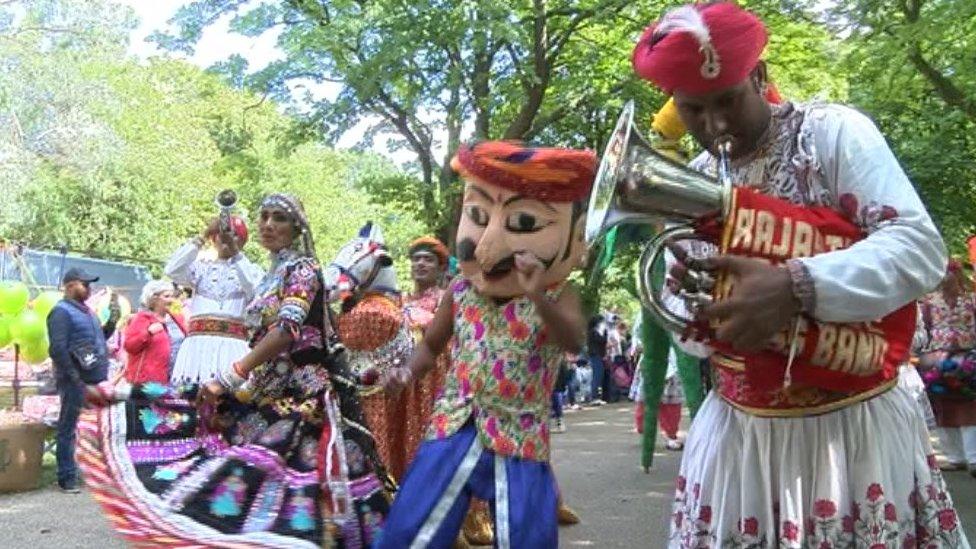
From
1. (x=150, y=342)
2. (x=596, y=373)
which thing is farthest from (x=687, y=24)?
(x=596, y=373)

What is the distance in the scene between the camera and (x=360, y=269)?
239 inches

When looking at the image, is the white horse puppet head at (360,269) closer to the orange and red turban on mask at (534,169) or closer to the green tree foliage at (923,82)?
the orange and red turban on mask at (534,169)

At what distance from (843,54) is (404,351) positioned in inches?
283

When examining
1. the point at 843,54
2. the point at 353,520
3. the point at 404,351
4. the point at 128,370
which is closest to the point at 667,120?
the point at 353,520

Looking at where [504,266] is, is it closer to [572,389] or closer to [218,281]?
[218,281]

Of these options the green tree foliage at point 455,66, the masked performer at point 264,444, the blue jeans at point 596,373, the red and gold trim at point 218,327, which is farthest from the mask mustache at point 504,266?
the blue jeans at point 596,373

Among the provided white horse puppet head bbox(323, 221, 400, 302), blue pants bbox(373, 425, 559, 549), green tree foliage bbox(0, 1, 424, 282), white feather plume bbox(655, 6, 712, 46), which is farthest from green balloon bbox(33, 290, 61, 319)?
green tree foliage bbox(0, 1, 424, 282)

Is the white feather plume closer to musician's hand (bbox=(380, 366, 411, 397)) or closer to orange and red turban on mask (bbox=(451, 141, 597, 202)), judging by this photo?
orange and red turban on mask (bbox=(451, 141, 597, 202))

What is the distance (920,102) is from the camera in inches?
510

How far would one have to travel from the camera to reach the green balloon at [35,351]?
10617mm

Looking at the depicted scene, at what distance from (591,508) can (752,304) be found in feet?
19.9

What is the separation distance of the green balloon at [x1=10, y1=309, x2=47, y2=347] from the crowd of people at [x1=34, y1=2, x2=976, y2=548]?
3.81m

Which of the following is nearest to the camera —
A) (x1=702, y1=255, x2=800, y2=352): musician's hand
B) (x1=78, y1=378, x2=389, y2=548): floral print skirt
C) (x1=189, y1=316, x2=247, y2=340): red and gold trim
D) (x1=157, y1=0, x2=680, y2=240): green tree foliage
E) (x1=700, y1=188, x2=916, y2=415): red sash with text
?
(x1=702, y1=255, x2=800, y2=352): musician's hand

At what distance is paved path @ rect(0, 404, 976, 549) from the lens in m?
6.45
